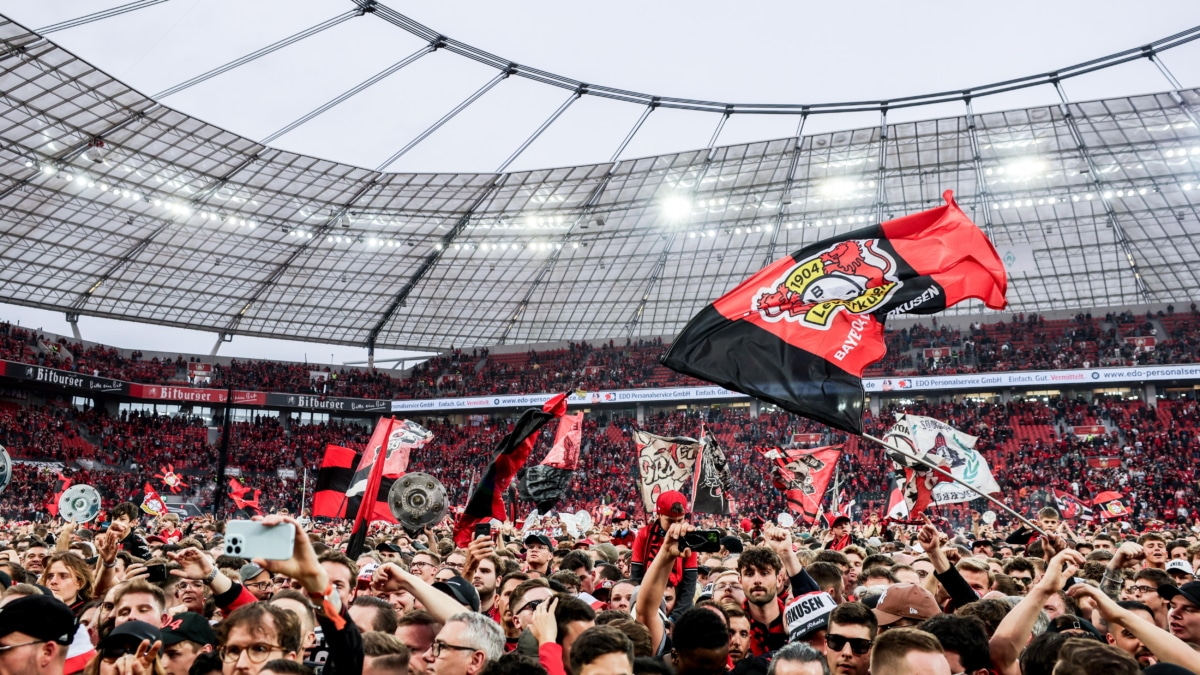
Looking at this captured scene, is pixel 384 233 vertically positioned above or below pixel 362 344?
above

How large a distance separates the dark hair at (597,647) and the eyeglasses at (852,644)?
1.28 m

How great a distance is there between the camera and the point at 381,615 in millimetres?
5141

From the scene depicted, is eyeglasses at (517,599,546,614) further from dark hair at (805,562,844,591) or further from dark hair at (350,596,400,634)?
dark hair at (805,562,844,591)

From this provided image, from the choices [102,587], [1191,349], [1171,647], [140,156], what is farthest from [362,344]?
[1171,647]

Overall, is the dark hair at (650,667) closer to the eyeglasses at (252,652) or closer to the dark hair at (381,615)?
the dark hair at (381,615)

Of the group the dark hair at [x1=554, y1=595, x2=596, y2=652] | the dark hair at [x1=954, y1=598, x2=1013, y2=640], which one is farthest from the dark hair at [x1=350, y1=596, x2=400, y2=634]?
the dark hair at [x1=954, y1=598, x2=1013, y2=640]

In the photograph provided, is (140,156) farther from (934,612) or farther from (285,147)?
(934,612)

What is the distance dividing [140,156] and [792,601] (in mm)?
35045

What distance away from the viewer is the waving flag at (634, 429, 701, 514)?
14.2 meters

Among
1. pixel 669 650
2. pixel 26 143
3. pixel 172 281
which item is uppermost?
pixel 26 143

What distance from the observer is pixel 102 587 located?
7098 millimetres

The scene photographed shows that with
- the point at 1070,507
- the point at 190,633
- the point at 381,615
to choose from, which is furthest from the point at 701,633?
the point at 1070,507

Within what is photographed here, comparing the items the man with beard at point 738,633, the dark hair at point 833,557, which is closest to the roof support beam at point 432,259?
the dark hair at point 833,557

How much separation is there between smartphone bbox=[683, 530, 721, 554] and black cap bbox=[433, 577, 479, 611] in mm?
1735
